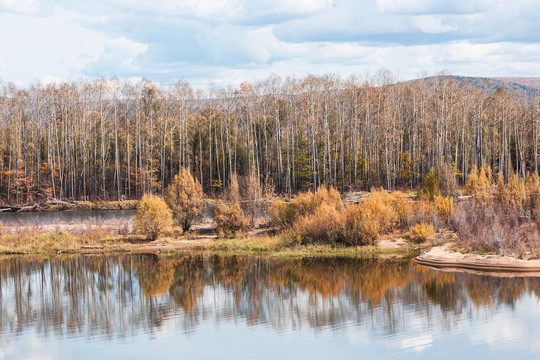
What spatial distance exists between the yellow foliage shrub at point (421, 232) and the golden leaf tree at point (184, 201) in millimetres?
12334

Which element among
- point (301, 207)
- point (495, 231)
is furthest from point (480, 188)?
point (301, 207)

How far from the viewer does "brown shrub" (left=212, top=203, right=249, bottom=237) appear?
105ft

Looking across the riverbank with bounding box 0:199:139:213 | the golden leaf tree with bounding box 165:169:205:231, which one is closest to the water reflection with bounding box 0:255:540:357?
the golden leaf tree with bounding box 165:169:205:231

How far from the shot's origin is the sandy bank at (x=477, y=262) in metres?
22.5

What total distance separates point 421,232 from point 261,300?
11823mm

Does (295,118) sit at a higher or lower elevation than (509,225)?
higher

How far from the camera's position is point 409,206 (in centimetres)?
3067

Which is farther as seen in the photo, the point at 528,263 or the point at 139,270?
the point at 139,270

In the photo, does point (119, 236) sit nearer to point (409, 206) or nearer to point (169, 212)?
point (169, 212)

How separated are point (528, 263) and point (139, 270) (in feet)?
54.4

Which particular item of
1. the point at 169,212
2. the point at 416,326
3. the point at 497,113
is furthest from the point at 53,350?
the point at 497,113

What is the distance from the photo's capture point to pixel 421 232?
28250 millimetres

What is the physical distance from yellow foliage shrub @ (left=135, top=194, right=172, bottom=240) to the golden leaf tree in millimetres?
990

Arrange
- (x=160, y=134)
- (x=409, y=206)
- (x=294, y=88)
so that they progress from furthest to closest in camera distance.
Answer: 1. (x=160, y=134)
2. (x=294, y=88)
3. (x=409, y=206)
